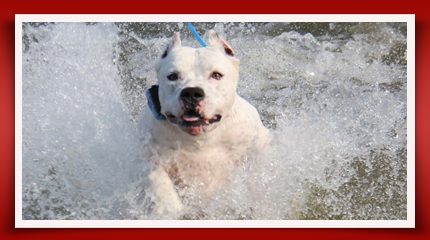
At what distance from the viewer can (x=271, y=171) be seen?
423 centimetres

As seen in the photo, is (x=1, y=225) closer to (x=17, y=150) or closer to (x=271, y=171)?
(x=17, y=150)

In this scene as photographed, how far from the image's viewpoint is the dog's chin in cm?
360

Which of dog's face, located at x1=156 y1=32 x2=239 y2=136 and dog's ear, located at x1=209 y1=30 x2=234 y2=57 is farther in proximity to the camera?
dog's ear, located at x1=209 y1=30 x2=234 y2=57

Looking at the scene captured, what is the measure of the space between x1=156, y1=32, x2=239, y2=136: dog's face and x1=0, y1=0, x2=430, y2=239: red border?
0.96 feet

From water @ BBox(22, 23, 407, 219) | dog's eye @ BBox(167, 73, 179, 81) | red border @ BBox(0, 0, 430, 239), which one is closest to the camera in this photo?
dog's eye @ BBox(167, 73, 179, 81)

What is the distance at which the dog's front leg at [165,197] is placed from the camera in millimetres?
3713

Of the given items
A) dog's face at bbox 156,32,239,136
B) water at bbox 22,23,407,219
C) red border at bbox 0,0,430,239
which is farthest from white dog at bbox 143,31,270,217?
red border at bbox 0,0,430,239

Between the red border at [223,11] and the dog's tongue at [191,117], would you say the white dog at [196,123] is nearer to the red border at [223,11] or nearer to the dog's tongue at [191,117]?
the dog's tongue at [191,117]

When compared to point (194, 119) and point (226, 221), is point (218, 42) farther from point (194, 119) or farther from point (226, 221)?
point (226, 221)

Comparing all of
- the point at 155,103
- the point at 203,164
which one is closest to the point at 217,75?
the point at 155,103

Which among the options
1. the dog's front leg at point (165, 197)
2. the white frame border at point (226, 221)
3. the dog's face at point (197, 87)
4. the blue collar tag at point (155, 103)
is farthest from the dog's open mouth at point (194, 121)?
the white frame border at point (226, 221)

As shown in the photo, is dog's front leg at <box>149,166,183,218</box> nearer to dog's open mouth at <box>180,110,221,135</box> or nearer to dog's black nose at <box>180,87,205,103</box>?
dog's open mouth at <box>180,110,221,135</box>

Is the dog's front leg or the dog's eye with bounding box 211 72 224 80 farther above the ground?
the dog's eye with bounding box 211 72 224 80

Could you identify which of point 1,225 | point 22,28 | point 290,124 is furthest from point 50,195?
point 290,124
